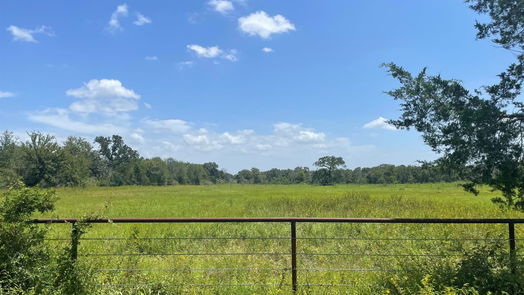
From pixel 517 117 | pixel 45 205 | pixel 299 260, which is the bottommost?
pixel 299 260

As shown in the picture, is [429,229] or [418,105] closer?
[418,105]

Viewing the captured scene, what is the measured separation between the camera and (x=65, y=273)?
394 centimetres

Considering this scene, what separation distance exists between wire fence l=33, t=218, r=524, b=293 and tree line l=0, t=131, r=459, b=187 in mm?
33661

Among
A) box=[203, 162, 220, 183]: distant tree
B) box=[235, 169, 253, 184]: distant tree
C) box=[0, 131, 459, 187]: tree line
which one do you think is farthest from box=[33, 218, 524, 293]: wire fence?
box=[203, 162, 220, 183]: distant tree

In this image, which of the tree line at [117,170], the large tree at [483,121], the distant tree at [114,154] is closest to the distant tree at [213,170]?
the tree line at [117,170]

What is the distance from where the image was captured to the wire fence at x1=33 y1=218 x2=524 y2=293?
14.4 feet

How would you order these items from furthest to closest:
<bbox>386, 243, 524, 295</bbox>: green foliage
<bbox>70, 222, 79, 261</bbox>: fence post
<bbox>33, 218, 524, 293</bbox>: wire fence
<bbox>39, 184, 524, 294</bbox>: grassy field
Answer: <bbox>39, 184, 524, 294</bbox>: grassy field → <bbox>33, 218, 524, 293</bbox>: wire fence → <bbox>70, 222, 79, 261</bbox>: fence post → <bbox>386, 243, 524, 295</bbox>: green foliage

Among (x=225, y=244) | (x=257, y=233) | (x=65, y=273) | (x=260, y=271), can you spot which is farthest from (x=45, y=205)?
(x=257, y=233)

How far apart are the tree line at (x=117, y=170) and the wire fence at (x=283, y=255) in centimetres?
3366

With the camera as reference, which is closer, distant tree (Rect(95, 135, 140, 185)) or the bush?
the bush

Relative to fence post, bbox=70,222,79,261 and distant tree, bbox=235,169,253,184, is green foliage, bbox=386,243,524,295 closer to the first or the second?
fence post, bbox=70,222,79,261

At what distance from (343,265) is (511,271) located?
361cm

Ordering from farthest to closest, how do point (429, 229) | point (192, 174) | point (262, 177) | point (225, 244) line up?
point (262, 177) → point (192, 174) → point (429, 229) → point (225, 244)

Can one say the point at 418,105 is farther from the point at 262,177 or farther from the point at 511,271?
the point at 262,177
